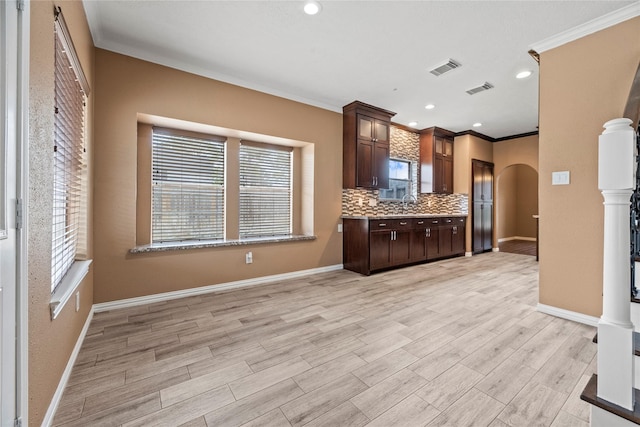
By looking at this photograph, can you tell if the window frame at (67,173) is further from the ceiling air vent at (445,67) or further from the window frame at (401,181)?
the window frame at (401,181)

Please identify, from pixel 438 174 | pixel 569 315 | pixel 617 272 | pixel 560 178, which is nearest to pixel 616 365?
pixel 617 272

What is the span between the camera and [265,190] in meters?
4.27

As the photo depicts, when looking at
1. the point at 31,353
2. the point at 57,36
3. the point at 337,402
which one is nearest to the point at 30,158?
the point at 31,353

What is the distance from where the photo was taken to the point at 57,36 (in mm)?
1714

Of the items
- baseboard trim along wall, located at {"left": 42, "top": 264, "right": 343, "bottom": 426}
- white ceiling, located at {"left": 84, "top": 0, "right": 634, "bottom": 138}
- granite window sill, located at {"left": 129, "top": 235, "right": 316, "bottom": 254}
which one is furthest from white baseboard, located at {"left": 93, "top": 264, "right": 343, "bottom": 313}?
white ceiling, located at {"left": 84, "top": 0, "right": 634, "bottom": 138}

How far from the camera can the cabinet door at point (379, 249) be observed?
4366 millimetres

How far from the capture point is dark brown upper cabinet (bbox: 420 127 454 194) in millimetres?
6035

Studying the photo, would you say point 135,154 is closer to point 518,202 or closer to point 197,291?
point 197,291

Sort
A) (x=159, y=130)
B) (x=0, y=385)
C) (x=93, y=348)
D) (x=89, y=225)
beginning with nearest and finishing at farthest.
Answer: (x=0, y=385) < (x=93, y=348) < (x=89, y=225) < (x=159, y=130)

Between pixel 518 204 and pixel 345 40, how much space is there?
31.2 ft

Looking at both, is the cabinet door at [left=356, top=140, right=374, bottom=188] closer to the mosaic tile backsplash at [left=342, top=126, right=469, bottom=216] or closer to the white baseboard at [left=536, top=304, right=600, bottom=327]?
the mosaic tile backsplash at [left=342, top=126, right=469, bottom=216]

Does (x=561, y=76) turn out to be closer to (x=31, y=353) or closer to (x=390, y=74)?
(x=390, y=74)

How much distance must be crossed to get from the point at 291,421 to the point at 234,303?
6.17 ft

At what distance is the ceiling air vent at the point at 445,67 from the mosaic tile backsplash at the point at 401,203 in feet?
7.17
